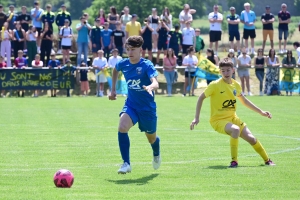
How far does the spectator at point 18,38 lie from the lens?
Answer: 28.7 m

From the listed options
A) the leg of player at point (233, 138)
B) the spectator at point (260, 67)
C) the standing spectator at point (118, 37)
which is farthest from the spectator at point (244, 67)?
the leg of player at point (233, 138)

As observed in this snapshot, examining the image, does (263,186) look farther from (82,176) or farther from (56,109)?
(56,109)

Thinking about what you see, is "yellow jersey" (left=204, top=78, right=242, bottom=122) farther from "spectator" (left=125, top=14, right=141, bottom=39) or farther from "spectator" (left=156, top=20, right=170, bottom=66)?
"spectator" (left=156, top=20, right=170, bottom=66)

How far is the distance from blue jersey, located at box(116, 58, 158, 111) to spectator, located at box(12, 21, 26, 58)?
19.1m

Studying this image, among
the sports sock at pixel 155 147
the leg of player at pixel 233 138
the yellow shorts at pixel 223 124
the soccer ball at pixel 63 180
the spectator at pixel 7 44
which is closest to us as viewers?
the soccer ball at pixel 63 180

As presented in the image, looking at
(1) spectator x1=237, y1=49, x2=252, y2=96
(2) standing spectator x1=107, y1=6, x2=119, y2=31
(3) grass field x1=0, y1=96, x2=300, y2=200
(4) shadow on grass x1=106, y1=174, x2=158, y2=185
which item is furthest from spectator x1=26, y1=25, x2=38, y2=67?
(4) shadow on grass x1=106, y1=174, x2=158, y2=185

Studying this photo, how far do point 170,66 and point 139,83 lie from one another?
1767 cm

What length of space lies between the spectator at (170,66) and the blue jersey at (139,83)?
17.3 m

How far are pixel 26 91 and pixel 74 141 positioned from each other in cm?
1566

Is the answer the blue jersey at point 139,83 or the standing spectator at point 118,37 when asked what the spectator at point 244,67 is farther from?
the blue jersey at point 139,83

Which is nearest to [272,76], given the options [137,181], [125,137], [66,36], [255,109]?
[66,36]

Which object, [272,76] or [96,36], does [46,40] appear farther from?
[272,76]

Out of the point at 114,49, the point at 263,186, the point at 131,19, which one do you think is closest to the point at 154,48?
the point at 131,19

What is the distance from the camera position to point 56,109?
2191 cm
